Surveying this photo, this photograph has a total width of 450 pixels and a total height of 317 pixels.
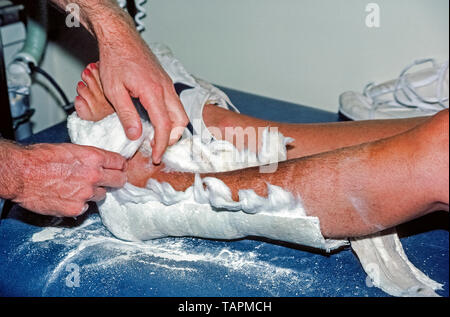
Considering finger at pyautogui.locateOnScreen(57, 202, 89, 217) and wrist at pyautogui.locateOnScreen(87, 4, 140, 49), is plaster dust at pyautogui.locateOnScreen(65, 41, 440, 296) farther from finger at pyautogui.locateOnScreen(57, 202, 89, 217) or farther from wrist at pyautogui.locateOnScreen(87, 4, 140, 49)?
wrist at pyautogui.locateOnScreen(87, 4, 140, 49)

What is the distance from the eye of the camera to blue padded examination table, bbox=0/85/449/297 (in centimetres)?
98

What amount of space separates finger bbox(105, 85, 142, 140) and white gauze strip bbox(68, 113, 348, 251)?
27 mm

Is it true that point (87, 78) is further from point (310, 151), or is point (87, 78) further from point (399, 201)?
point (399, 201)

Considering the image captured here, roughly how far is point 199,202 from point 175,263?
0.14 meters

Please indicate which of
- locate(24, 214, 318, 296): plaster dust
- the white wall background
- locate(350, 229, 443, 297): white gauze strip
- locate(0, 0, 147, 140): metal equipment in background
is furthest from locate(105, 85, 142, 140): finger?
the white wall background

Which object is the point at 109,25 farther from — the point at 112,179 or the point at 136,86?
the point at 112,179

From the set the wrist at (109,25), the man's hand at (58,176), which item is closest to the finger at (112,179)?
the man's hand at (58,176)

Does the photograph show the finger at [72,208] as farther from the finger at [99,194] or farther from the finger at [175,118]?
the finger at [175,118]

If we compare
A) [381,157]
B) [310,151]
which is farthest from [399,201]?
[310,151]

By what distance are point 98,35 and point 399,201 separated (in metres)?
0.79

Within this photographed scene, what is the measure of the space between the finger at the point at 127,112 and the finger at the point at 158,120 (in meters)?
0.03

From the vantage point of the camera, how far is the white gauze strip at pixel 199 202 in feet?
3.10

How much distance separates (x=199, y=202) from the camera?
1.02 metres
